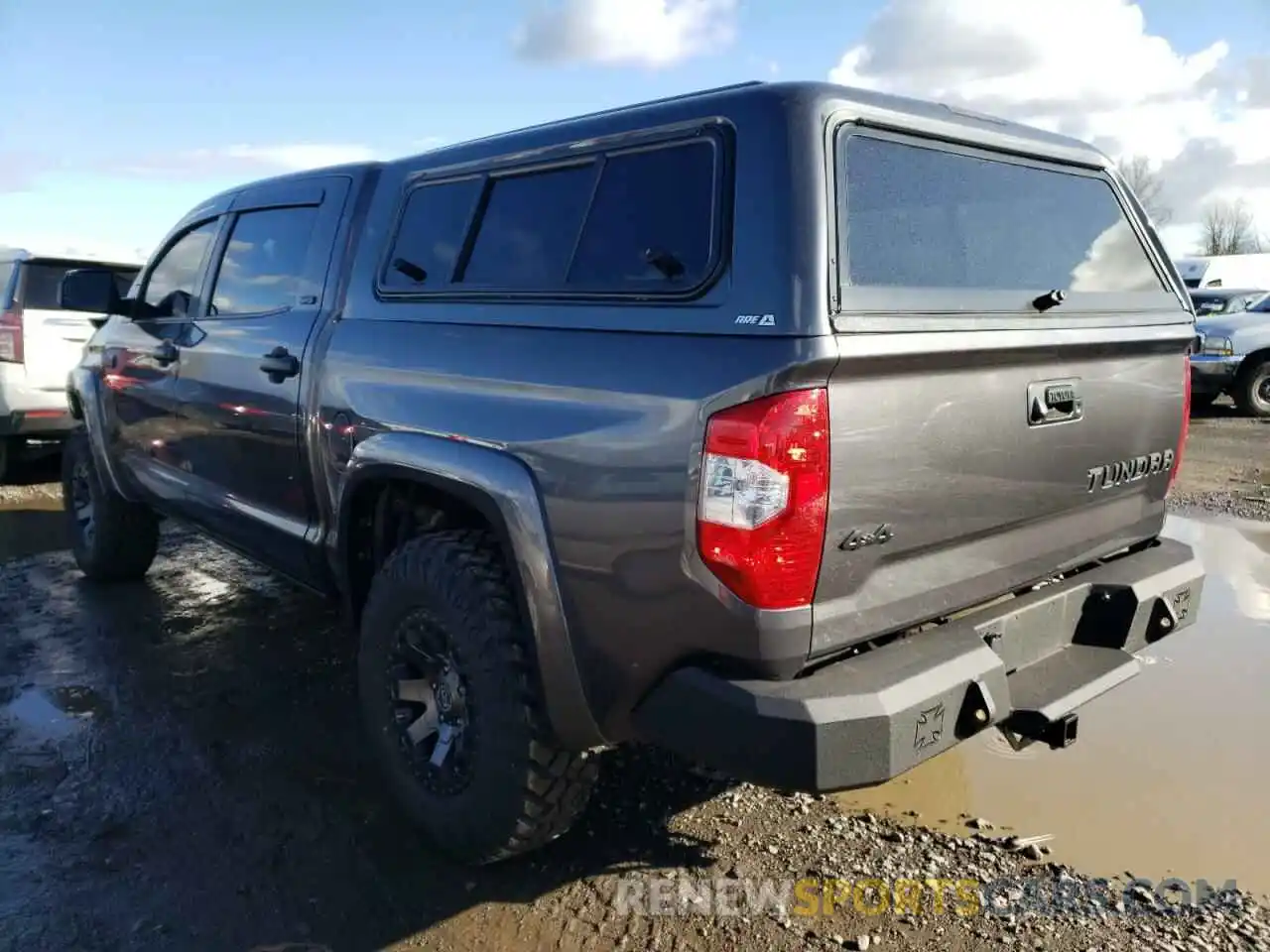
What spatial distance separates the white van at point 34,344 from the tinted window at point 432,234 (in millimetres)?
5263

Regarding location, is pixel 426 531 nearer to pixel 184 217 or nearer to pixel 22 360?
pixel 184 217

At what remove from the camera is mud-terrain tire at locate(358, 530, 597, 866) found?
253cm

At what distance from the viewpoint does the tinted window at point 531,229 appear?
2.67 meters

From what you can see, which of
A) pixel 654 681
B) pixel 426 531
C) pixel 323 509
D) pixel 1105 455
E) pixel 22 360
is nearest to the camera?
pixel 654 681

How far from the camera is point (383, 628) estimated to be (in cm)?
293

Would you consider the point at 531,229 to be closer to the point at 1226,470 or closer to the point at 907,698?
the point at 907,698

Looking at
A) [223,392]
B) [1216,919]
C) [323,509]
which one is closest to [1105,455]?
[1216,919]

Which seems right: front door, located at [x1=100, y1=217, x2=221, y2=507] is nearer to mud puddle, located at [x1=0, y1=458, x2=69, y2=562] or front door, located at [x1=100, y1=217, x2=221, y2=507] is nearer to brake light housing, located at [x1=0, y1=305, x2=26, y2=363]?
mud puddle, located at [x1=0, y1=458, x2=69, y2=562]

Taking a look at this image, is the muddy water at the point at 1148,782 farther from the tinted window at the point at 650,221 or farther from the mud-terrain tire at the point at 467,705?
the tinted window at the point at 650,221

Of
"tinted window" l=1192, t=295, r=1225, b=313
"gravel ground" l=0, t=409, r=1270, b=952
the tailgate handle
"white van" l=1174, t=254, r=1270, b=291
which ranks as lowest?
"gravel ground" l=0, t=409, r=1270, b=952

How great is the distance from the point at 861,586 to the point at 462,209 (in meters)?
1.68

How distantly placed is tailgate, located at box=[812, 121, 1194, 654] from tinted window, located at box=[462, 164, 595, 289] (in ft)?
2.48

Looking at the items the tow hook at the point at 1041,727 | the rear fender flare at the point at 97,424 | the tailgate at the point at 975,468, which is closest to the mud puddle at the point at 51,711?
the rear fender flare at the point at 97,424

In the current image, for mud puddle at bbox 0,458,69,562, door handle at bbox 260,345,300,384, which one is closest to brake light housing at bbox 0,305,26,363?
mud puddle at bbox 0,458,69,562
